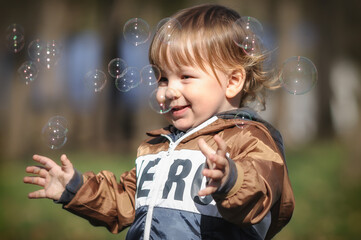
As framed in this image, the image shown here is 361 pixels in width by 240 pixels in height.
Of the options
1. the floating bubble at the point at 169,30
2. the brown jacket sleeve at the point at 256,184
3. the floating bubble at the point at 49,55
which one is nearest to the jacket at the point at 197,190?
the brown jacket sleeve at the point at 256,184

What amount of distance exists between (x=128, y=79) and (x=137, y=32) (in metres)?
0.31

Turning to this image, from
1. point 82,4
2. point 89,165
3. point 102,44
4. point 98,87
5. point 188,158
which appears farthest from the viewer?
point 82,4

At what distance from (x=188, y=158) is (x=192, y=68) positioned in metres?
0.41

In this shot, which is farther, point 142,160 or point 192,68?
point 142,160

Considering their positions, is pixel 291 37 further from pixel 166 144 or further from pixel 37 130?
pixel 166 144

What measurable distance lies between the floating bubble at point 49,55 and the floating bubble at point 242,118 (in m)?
1.44

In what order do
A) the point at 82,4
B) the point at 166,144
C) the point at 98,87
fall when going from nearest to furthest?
the point at 166,144 → the point at 98,87 → the point at 82,4

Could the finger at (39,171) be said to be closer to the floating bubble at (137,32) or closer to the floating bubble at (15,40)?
the floating bubble at (137,32)

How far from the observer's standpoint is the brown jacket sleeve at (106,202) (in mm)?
2254

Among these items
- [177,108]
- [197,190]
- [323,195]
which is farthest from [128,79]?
[323,195]

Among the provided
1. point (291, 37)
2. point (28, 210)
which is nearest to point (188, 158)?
point (28, 210)

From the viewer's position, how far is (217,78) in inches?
84.4

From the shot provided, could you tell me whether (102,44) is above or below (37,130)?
above

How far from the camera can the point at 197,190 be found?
1.82 meters
